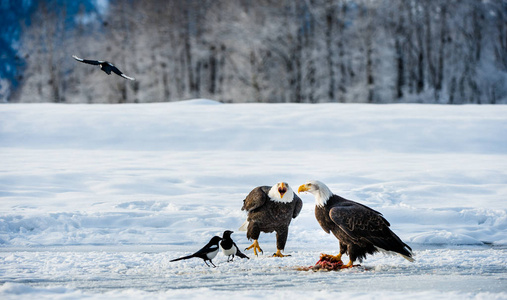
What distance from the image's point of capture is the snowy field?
4824 millimetres

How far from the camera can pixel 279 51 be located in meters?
27.5

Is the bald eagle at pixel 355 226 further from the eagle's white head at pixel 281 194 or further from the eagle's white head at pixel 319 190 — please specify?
the eagle's white head at pixel 281 194

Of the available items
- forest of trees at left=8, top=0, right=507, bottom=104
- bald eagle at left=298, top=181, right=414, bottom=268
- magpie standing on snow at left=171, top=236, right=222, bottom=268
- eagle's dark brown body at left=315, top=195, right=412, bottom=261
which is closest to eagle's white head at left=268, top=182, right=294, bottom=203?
bald eagle at left=298, top=181, right=414, bottom=268

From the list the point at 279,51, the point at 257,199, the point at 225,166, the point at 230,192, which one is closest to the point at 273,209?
the point at 257,199

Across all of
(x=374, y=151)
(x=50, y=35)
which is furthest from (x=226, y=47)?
(x=374, y=151)

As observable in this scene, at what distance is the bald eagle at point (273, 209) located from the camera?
18.9 feet

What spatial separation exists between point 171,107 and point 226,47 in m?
13.4

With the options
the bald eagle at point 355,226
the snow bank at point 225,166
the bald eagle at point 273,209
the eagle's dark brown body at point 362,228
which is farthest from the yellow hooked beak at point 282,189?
the snow bank at point 225,166

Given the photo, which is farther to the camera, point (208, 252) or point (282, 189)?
point (282, 189)

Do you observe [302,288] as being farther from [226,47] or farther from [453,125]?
[226,47]

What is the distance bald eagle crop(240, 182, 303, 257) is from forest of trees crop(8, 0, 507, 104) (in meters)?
21.7

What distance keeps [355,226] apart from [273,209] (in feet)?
3.01

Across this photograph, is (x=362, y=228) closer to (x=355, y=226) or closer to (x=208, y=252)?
(x=355, y=226)

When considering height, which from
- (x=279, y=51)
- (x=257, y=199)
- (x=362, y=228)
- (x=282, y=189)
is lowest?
(x=362, y=228)
